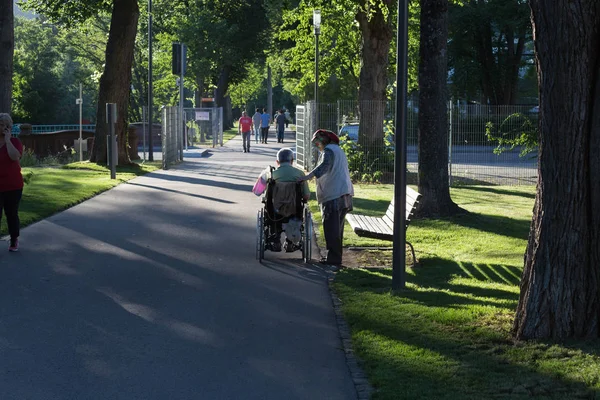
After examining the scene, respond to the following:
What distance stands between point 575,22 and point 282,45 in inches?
2177

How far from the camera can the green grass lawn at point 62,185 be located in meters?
16.8

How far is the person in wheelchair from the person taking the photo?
38.2 feet

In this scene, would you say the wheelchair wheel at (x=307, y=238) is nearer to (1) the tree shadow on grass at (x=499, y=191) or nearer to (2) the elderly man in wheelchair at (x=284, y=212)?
(2) the elderly man in wheelchair at (x=284, y=212)

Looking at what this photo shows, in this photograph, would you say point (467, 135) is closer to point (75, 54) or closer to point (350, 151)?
point (350, 151)

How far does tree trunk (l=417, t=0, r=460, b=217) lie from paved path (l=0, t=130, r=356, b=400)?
3.02m

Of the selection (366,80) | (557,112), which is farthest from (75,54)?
(557,112)

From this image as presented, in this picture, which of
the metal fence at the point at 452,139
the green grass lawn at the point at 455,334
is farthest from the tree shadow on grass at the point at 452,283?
the metal fence at the point at 452,139

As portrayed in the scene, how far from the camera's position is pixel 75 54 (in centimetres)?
7412

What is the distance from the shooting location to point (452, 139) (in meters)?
25.2

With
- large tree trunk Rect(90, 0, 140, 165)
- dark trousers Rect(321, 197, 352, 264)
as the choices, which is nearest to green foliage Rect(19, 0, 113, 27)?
large tree trunk Rect(90, 0, 140, 165)

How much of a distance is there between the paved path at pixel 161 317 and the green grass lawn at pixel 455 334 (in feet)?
1.00

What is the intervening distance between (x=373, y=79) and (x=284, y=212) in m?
15.1

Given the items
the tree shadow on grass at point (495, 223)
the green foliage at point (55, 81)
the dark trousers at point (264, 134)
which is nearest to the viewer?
the tree shadow on grass at point (495, 223)

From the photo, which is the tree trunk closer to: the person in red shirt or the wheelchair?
the wheelchair
